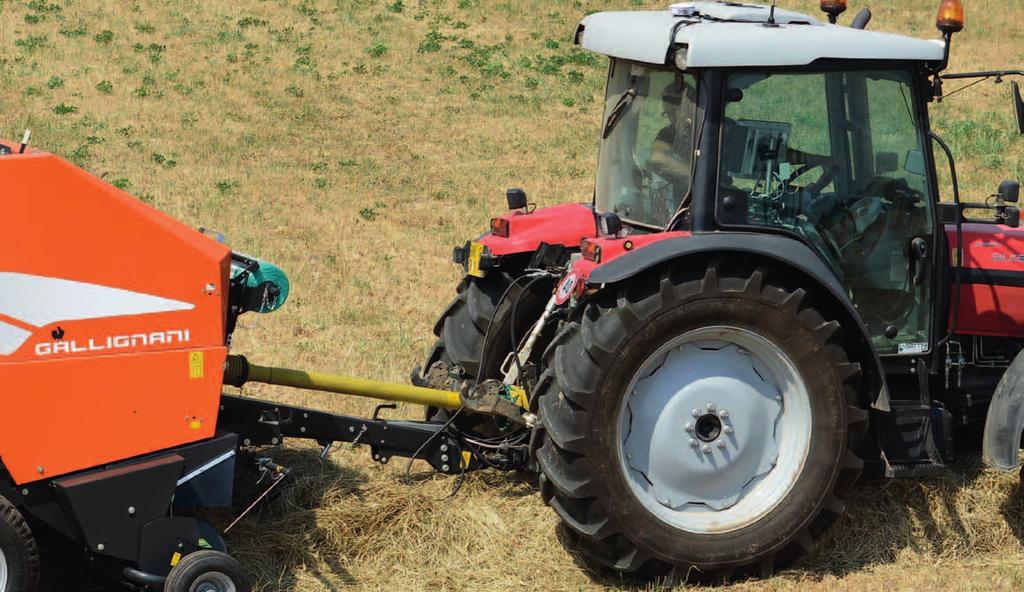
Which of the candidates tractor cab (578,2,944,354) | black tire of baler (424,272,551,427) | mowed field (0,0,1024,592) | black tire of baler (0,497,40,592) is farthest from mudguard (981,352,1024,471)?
Result: black tire of baler (0,497,40,592)

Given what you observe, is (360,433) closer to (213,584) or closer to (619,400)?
(213,584)

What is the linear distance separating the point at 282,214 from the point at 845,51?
8.42m

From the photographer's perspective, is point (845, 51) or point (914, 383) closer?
point (845, 51)

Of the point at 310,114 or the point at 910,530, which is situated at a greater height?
the point at 310,114

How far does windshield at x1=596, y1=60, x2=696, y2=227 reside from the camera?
18.2ft

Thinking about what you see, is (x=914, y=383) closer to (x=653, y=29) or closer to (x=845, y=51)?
(x=845, y=51)

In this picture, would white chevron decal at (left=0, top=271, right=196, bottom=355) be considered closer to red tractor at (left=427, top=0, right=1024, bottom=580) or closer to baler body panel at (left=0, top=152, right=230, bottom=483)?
baler body panel at (left=0, top=152, right=230, bottom=483)

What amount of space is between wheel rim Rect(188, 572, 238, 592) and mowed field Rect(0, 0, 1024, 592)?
434mm

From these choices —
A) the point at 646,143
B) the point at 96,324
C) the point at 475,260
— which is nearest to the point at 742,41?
the point at 646,143

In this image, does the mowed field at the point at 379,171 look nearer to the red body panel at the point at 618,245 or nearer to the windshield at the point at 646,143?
the red body panel at the point at 618,245

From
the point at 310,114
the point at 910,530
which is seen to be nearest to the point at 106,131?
the point at 310,114

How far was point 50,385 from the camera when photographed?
Answer: 4742mm

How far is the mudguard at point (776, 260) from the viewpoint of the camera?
5145 millimetres

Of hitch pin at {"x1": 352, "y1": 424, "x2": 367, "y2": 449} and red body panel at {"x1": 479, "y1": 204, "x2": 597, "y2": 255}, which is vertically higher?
red body panel at {"x1": 479, "y1": 204, "x2": 597, "y2": 255}
